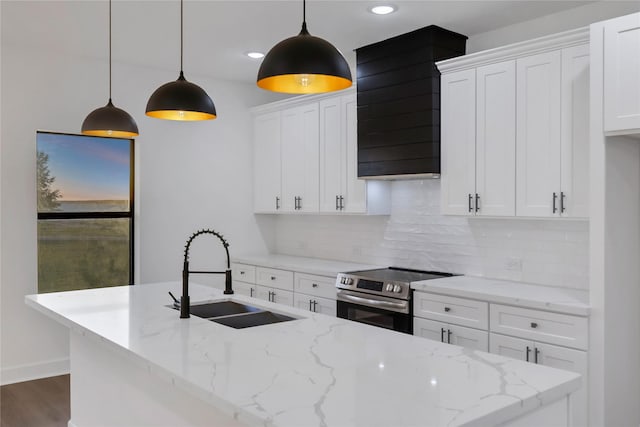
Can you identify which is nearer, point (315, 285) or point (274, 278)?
point (315, 285)

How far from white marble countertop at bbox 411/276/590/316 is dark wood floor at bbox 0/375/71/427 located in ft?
9.03

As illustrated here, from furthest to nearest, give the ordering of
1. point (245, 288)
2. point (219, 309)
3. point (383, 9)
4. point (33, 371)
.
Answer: point (245, 288) < point (33, 371) < point (383, 9) < point (219, 309)

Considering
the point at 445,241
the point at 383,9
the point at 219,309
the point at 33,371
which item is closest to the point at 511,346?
the point at 445,241

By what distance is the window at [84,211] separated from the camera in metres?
4.82

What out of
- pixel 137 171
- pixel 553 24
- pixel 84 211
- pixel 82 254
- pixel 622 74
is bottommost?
pixel 82 254

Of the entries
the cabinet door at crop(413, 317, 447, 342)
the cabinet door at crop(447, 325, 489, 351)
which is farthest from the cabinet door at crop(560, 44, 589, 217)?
the cabinet door at crop(413, 317, 447, 342)

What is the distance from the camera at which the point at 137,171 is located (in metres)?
5.34

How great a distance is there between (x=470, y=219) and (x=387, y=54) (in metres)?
1.49

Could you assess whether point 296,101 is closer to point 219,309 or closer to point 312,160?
point 312,160

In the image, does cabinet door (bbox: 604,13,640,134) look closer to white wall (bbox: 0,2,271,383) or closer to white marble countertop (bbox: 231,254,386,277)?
white marble countertop (bbox: 231,254,386,277)

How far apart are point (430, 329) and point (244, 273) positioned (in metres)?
2.48

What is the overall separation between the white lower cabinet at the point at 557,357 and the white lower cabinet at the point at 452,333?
13 cm

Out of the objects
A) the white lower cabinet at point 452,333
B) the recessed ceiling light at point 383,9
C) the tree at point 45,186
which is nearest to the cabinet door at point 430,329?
the white lower cabinet at point 452,333

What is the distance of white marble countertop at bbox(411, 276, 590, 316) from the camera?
10.4ft
